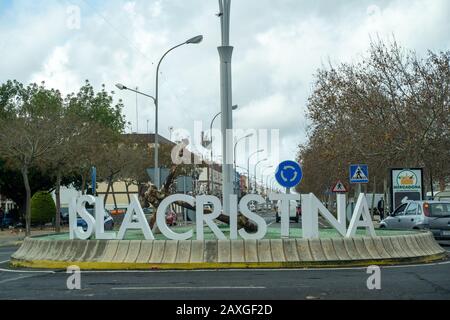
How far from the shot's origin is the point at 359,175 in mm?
25781

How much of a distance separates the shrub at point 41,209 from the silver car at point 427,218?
3488cm

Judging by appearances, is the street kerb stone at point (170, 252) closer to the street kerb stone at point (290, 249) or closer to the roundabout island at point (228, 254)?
the roundabout island at point (228, 254)

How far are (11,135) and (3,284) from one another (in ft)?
75.5

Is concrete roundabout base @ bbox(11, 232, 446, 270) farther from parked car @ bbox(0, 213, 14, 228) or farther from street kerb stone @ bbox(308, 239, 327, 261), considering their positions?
→ parked car @ bbox(0, 213, 14, 228)

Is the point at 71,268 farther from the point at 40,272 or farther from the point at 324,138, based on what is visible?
the point at 324,138

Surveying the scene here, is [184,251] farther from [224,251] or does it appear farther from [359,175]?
[359,175]

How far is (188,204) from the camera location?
18.6 metres

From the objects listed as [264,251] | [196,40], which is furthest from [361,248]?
[196,40]

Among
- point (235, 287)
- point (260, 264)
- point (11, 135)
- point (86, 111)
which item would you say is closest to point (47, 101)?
point (86, 111)

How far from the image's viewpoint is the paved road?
11.0m

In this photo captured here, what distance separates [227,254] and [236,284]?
132 inches

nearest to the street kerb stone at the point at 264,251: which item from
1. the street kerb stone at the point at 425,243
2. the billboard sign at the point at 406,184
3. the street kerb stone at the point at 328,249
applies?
the street kerb stone at the point at 328,249
